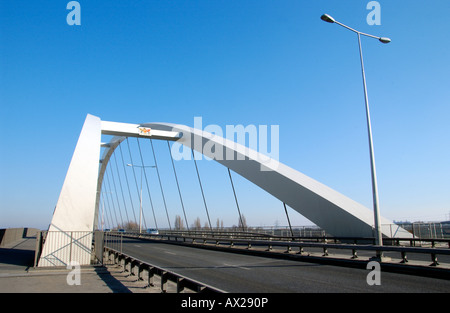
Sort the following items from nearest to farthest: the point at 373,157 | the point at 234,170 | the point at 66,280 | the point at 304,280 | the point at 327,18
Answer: the point at 304,280 < the point at 66,280 < the point at 373,157 < the point at 327,18 < the point at 234,170

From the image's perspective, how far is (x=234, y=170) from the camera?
22875mm

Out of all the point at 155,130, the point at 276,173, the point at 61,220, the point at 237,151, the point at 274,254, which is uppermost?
the point at 155,130

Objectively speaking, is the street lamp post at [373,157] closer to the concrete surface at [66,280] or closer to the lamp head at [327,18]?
the lamp head at [327,18]

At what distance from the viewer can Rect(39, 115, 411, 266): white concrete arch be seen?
50.8 ft

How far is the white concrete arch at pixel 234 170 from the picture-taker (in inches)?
610

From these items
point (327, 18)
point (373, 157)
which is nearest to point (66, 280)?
point (373, 157)

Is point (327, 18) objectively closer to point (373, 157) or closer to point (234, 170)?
point (373, 157)

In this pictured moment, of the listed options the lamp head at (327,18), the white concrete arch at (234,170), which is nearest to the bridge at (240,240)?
the white concrete arch at (234,170)

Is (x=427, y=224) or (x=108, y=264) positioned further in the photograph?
(x=427, y=224)
